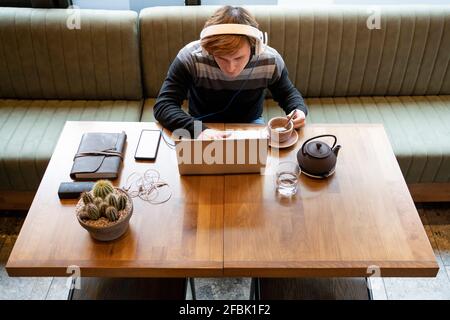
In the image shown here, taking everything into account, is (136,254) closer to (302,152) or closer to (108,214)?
(108,214)

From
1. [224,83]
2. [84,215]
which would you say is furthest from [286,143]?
[84,215]

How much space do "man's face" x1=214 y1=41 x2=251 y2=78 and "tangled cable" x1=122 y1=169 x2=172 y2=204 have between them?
43cm

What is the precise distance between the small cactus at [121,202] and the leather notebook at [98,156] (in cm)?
21

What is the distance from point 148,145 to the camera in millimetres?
1456

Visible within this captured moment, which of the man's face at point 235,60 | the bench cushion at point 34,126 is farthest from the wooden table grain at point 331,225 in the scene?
the bench cushion at point 34,126

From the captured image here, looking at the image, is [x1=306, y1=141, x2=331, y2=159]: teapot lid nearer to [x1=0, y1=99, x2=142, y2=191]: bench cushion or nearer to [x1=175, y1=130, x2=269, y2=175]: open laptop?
[x1=175, y1=130, x2=269, y2=175]: open laptop

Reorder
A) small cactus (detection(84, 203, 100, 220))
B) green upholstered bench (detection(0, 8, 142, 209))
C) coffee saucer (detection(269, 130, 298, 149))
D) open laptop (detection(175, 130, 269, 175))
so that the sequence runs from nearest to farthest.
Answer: small cactus (detection(84, 203, 100, 220)) → open laptop (detection(175, 130, 269, 175)) → coffee saucer (detection(269, 130, 298, 149)) → green upholstered bench (detection(0, 8, 142, 209))

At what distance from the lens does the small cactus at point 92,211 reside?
1.10m

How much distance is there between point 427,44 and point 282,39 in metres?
0.75

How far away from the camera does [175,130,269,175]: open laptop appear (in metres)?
1.23

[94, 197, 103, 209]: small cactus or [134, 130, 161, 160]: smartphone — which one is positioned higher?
[134, 130, 161, 160]: smartphone

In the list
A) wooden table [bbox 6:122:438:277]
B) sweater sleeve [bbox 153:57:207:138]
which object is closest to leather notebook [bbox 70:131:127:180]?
wooden table [bbox 6:122:438:277]

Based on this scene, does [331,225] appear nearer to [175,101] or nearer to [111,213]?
[111,213]
